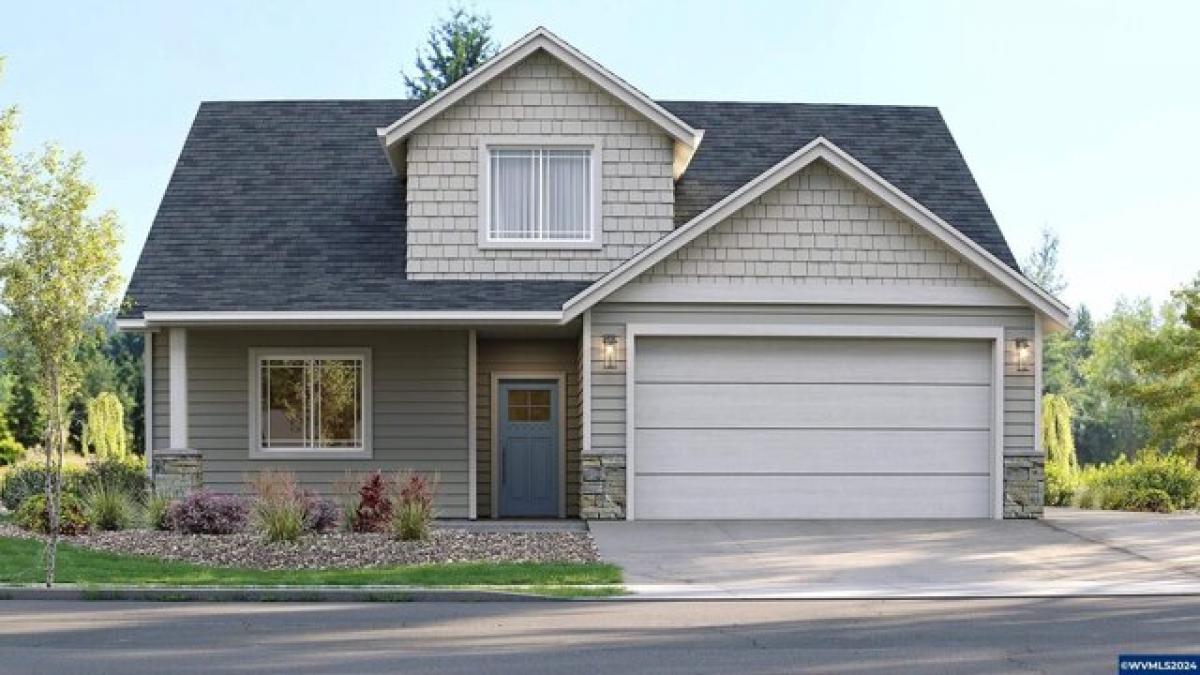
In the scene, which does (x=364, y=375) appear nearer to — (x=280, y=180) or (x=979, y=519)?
(x=280, y=180)

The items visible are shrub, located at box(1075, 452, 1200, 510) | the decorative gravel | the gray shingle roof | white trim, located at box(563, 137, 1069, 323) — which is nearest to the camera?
the decorative gravel

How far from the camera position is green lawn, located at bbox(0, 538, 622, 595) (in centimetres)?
1500

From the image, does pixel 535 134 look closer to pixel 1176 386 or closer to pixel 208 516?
pixel 208 516

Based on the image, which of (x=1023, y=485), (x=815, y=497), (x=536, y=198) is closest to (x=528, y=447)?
(x=536, y=198)

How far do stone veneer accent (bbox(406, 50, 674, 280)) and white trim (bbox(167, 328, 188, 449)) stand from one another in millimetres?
3611

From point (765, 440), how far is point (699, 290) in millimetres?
2326

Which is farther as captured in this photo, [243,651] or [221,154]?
[221,154]

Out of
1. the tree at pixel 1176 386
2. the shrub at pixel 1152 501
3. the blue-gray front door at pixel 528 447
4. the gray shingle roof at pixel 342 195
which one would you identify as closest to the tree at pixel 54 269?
the gray shingle roof at pixel 342 195

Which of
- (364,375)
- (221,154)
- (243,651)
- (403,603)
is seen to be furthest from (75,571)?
(221,154)

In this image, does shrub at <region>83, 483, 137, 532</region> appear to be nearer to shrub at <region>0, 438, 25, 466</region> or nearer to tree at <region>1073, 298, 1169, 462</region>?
shrub at <region>0, 438, 25, 466</region>

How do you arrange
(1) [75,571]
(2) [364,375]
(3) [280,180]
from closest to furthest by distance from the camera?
(1) [75,571] < (2) [364,375] < (3) [280,180]

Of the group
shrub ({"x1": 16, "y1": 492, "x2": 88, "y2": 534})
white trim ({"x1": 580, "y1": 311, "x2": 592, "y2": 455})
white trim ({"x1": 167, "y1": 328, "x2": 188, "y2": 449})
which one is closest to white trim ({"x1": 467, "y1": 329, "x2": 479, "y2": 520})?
white trim ({"x1": 580, "y1": 311, "x2": 592, "y2": 455})

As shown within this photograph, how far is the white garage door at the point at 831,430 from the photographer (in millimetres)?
20953

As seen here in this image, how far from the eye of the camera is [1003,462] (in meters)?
20.9
